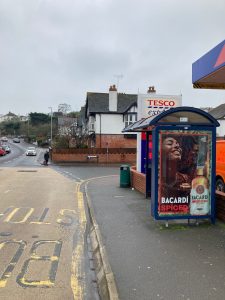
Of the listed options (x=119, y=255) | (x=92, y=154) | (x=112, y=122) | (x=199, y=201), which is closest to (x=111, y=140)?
(x=112, y=122)

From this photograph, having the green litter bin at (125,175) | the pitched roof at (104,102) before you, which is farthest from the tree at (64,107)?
the green litter bin at (125,175)

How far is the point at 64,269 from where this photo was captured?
6250mm

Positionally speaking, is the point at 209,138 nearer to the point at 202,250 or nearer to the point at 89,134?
the point at 202,250

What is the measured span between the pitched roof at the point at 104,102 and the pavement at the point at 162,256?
1743 inches

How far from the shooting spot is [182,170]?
8469 millimetres

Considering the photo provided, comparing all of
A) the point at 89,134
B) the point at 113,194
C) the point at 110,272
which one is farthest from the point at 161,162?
the point at 89,134

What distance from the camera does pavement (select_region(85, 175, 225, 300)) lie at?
4992mm

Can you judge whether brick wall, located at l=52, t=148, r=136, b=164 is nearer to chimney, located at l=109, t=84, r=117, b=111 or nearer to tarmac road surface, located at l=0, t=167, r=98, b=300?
chimney, located at l=109, t=84, r=117, b=111

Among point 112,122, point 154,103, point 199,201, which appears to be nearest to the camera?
point 199,201

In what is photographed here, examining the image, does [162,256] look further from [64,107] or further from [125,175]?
[64,107]

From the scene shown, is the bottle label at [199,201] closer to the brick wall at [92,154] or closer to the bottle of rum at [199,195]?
the bottle of rum at [199,195]

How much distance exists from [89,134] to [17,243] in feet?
171

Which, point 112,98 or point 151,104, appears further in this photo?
point 112,98

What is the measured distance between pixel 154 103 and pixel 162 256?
1099 cm
